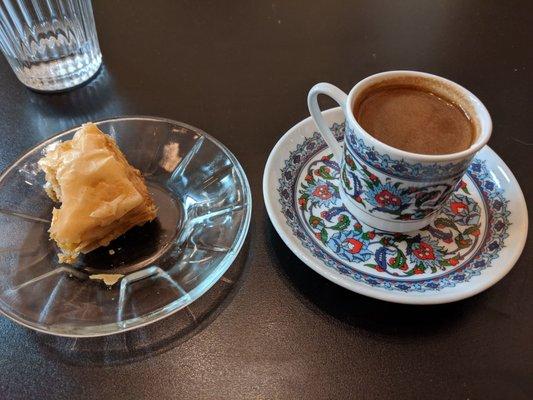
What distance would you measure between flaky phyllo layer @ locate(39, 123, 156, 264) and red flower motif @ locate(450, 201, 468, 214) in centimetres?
55

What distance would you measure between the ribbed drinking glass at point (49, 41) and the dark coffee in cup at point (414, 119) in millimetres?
719

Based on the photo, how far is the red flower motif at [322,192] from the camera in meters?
0.93

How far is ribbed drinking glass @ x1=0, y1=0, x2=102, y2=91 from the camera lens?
1.12m

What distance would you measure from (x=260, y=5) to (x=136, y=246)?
89cm

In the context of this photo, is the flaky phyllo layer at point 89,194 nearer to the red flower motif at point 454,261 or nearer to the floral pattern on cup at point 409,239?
the floral pattern on cup at point 409,239

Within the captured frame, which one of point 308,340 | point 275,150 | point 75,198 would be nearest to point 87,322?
point 75,198

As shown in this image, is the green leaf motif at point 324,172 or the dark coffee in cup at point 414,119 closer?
the dark coffee in cup at point 414,119

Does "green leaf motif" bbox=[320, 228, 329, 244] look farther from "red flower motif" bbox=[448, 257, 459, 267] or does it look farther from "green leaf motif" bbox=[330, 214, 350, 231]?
"red flower motif" bbox=[448, 257, 459, 267]

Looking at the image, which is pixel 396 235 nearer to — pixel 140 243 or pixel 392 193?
pixel 392 193

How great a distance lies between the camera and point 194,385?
71cm

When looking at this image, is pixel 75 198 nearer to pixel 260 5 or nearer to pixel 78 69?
pixel 78 69

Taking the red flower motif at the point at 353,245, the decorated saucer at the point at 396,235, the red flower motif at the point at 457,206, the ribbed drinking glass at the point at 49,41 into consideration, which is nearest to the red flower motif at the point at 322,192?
the decorated saucer at the point at 396,235

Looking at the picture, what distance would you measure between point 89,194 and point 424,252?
565mm

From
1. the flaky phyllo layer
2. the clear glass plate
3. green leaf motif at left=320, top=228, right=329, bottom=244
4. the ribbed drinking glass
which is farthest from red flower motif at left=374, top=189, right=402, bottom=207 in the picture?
the ribbed drinking glass
